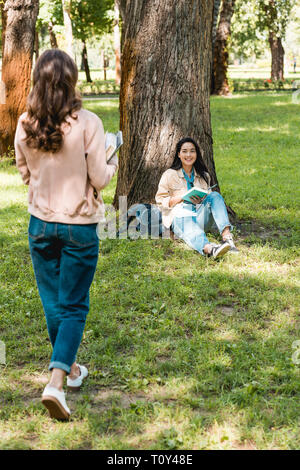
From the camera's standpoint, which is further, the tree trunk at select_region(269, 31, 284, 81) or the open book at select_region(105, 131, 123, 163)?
the tree trunk at select_region(269, 31, 284, 81)

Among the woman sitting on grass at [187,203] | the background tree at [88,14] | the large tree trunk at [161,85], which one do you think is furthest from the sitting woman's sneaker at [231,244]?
the background tree at [88,14]

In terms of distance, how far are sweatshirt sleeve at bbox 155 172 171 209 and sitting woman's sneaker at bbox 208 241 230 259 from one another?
0.85 m

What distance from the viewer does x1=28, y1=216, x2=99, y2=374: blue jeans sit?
3188 mm

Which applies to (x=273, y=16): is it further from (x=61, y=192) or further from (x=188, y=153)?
(x=61, y=192)

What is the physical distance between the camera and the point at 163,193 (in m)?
6.42

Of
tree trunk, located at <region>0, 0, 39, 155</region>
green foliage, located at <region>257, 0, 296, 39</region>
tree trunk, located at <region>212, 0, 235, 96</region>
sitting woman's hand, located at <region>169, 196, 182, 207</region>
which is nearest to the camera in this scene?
sitting woman's hand, located at <region>169, 196, 182, 207</region>

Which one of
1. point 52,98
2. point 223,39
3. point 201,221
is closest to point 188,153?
point 201,221

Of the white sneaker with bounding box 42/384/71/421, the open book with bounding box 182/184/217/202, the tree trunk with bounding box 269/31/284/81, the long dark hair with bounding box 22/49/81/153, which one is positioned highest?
the tree trunk with bounding box 269/31/284/81

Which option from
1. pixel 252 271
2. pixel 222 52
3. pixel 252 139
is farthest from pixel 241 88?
pixel 252 271

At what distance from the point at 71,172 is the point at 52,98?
1.32ft

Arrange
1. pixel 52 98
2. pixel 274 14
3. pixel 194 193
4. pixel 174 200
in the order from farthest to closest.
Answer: pixel 274 14, pixel 174 200, pixel 194 193, pixel 52 98

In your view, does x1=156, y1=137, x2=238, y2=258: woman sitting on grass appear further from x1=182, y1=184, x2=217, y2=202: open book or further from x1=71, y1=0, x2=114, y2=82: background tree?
x1=71, y1=0, x2=114, y2=82: background tree

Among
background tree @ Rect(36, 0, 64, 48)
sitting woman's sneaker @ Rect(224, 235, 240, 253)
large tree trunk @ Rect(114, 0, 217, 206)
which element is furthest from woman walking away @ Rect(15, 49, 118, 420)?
background tree @ Rect(36, 0, 64, 48)

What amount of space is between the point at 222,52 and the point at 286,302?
63.2ft
